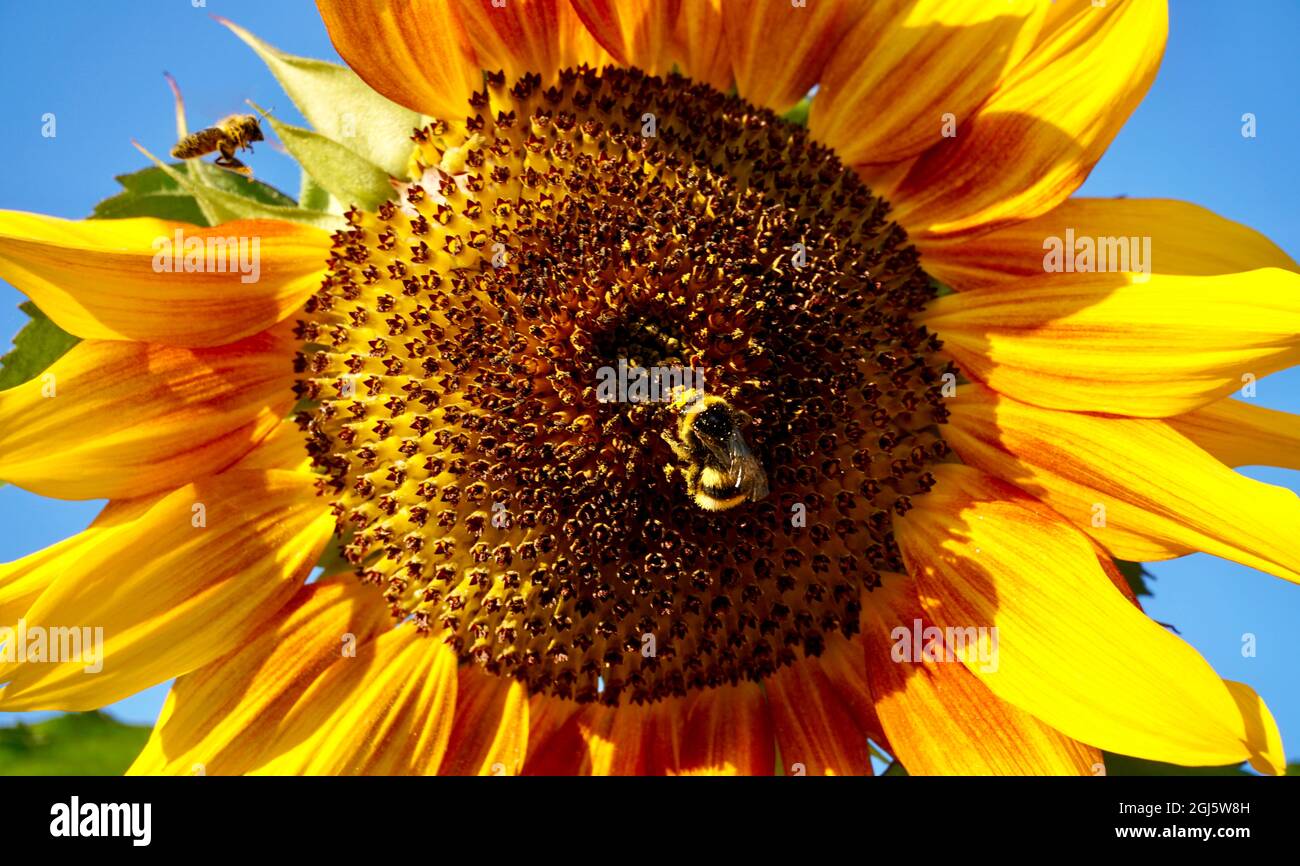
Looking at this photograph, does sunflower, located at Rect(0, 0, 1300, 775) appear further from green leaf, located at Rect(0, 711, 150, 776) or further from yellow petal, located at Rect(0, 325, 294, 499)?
green leaf, located at Rect(0, 711, 150, 776)

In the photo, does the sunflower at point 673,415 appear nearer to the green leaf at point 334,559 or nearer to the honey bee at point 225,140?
the green leaf at point 334,559

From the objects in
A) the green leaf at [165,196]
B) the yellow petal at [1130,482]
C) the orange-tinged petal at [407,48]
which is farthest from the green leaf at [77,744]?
the yellow petal at [1130,482]

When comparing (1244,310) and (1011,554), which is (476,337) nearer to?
(1011,554)

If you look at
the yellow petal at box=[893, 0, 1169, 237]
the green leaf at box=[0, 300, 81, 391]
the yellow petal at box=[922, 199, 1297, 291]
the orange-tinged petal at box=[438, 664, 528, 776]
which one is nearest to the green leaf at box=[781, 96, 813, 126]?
the yellow petal at box=[893, 0, 1169, 237]

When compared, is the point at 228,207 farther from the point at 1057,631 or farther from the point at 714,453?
the point at 1057,631

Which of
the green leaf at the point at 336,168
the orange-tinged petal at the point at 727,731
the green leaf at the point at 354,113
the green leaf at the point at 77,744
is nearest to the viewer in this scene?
the green leaf at the point at 336,168
